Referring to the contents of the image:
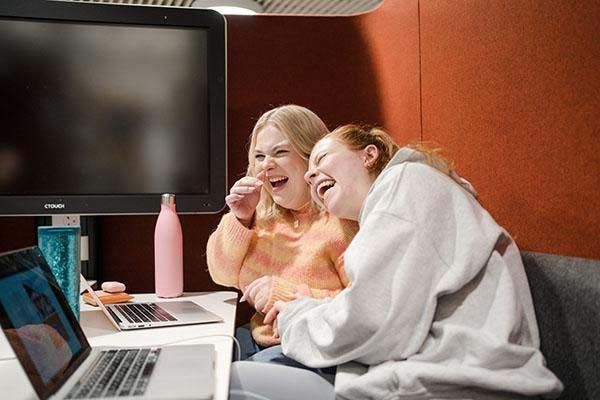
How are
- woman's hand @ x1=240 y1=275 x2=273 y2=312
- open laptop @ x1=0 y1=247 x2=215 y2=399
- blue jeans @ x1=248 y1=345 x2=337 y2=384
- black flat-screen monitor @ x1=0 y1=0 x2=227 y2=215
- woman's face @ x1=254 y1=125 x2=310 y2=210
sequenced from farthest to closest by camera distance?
woman's face @ x1=254 y1=125 x2=310 y2=210, black flat-screen monitor @ x1=0 y1=0 x2=227 y2=215, woman's hand @ x1=240 y1=275 x2=273 y2=312, blue jeans @ x1=248 y1=345 x2=337 y2=384, open laptop @ x1=0 y1=247 x2=215 y2=399

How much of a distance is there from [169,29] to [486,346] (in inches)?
45.6

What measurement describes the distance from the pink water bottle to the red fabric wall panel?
728mm

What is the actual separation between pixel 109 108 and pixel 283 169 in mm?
495

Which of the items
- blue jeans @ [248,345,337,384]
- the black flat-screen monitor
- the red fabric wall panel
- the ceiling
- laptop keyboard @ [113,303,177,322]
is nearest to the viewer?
the red fabric wall panel

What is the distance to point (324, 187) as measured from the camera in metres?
1.32

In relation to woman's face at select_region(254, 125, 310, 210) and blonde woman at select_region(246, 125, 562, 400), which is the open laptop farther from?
woman's face at select_region(254, 125, 310, 210)

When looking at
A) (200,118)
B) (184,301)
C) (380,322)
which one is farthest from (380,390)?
(200,118)

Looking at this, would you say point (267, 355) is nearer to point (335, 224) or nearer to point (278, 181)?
point (335, 224)

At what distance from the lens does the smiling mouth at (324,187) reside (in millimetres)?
1293

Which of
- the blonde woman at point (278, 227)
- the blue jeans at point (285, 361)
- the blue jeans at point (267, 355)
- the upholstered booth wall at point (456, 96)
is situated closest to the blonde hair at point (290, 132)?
the blonde woman at point (278, 227)

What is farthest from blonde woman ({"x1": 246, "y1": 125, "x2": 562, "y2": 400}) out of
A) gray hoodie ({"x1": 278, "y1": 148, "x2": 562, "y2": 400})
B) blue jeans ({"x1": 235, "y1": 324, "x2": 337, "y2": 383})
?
blue jeans ({"x1": 235, "y1": 324, "x2": 337, "y2": 383})

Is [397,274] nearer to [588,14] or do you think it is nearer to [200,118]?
[588,14]

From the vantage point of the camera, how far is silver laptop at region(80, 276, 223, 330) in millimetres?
1157

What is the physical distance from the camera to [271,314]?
49.4 inches
